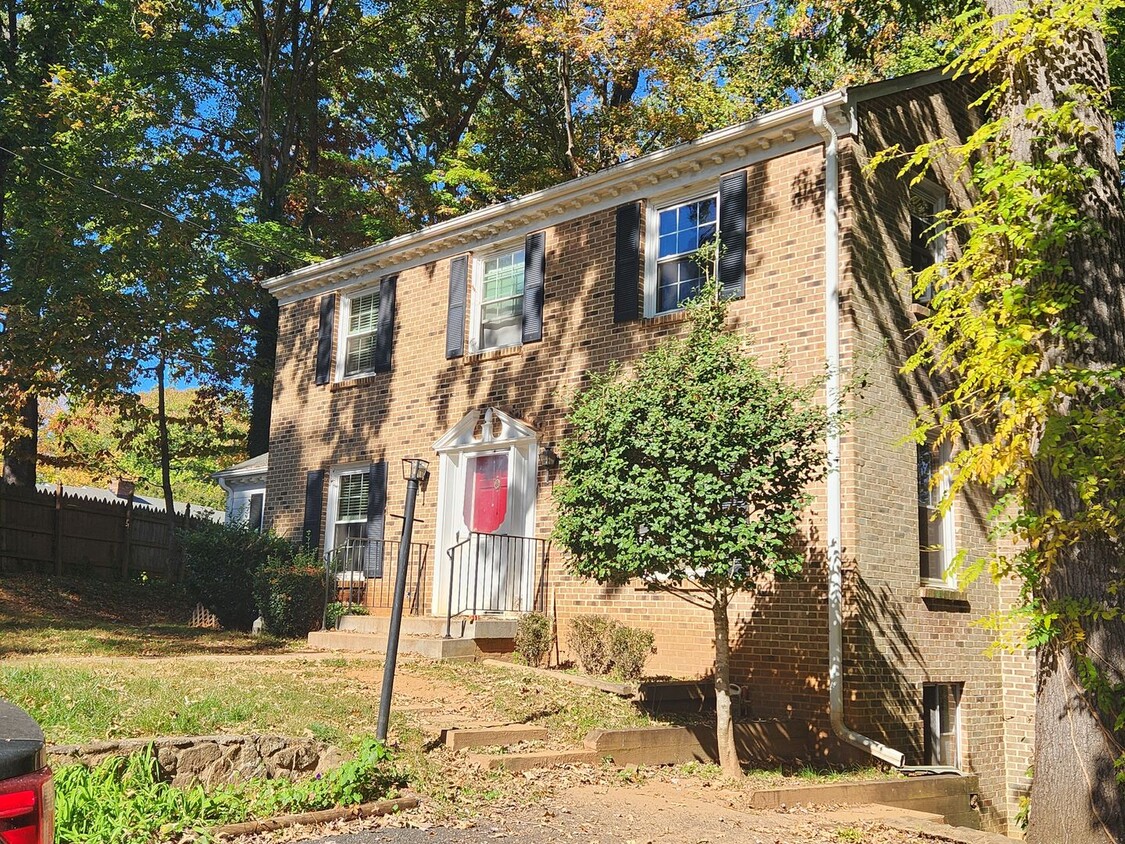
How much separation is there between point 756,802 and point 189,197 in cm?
2169

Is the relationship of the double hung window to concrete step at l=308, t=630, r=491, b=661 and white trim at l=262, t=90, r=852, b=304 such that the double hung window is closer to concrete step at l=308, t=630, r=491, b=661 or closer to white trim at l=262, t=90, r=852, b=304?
concrete step at l=308, t=630, r=491, b=661

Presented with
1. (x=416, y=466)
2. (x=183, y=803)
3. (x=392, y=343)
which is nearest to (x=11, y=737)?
(x=183, y=803)

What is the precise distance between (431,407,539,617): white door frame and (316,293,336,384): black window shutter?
351 centimetres

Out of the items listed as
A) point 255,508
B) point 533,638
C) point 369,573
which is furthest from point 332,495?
point 255,508

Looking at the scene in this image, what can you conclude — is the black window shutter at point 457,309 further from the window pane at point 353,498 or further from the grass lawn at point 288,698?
the grass lawn at point 288,698

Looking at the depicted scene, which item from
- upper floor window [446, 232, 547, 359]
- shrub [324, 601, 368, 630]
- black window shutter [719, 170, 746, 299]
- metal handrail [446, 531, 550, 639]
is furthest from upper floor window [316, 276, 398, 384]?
black window shutter [719, 170, 746, 299]

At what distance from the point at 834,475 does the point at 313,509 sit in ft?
30.9

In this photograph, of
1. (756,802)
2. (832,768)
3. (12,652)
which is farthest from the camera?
(12,652)

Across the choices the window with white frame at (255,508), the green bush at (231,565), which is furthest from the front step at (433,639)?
the window with white frame at (255,508)

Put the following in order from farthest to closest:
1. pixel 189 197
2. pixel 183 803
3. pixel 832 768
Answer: pixel 189 197
pixel 832 768
pixel 183 803

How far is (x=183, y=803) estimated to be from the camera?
6.29 metres

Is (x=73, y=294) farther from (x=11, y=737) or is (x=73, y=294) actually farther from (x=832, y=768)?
(x=11, y=737)

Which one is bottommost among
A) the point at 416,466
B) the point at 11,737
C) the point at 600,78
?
the point at 11,737

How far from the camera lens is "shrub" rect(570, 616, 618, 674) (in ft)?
38.8
